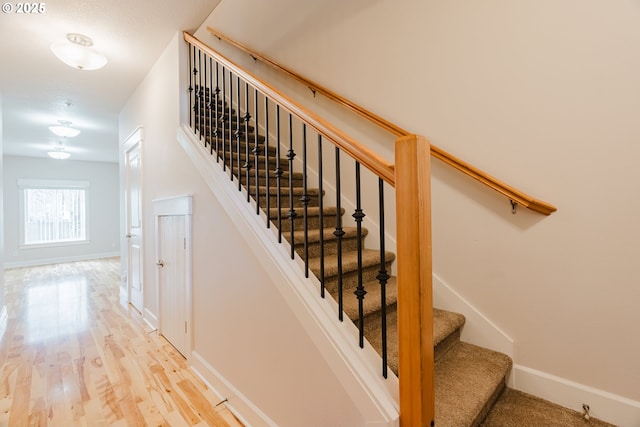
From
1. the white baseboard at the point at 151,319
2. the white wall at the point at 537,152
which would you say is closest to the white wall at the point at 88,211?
the white baseboard at the point at 151,319

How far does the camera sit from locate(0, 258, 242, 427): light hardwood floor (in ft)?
5.79

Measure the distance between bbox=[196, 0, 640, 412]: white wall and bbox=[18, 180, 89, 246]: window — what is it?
929 centimetres

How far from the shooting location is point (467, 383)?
1.33m

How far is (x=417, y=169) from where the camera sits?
2.96 ft

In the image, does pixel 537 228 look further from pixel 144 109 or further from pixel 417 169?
pixel 144 109

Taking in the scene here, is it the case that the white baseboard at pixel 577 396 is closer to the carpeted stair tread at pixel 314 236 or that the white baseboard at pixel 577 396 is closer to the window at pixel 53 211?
the carpeted stair tread at pixel 314 236

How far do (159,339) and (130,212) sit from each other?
6.57 feet

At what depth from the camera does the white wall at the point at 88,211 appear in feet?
22.7

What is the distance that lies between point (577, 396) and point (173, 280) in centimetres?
293

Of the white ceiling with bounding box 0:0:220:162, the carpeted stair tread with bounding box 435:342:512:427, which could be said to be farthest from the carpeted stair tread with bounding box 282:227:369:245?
the white ceiling with bounding box 0:0:220:162

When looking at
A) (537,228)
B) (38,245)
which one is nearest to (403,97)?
(537,228)

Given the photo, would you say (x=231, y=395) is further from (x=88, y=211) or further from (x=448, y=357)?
(x=88, y=211)

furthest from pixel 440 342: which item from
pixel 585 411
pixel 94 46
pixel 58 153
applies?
pixel 58 153

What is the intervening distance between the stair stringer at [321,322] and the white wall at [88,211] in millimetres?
8573
